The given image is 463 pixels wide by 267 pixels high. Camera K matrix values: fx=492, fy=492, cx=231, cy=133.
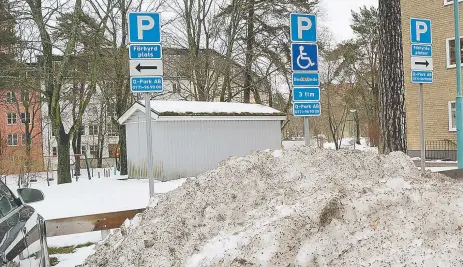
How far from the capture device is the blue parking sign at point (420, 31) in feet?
27.1

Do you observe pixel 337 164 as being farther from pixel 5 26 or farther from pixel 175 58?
pixel 175 58

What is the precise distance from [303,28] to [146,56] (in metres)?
2.33

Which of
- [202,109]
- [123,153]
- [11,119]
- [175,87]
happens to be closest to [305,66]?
[202,109]

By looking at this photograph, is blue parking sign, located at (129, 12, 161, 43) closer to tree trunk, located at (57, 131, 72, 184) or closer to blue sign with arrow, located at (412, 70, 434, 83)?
blue sign with arrow, located at (412, 70, 434, 83)

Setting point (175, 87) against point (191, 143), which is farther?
point (175, 87)

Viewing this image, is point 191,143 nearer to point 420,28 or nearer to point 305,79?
point 420,28

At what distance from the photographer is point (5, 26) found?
18234 mm

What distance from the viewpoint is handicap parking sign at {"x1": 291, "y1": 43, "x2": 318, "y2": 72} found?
693cm

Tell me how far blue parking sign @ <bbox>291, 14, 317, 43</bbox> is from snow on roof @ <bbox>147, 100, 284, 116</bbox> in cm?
1092

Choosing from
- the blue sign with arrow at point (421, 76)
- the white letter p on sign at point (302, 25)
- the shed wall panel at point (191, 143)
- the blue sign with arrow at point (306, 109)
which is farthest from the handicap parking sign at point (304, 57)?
the shed wall panel at point (191, 143)

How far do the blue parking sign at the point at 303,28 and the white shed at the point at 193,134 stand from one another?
430 inches

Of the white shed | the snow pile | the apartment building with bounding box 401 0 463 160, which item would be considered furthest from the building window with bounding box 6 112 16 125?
→ the snow pile

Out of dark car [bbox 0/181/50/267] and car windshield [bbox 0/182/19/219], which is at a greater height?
car windshield [bbox 0/182/19/219]

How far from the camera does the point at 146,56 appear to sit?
612cm
